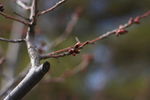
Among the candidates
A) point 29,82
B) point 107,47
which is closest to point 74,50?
point 29,82

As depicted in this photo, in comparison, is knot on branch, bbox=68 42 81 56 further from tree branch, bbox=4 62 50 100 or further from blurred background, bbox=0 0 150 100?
blurred background, bbox=0 0 150 100

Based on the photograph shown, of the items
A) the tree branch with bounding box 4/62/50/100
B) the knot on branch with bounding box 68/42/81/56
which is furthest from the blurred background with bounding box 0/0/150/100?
the tree branch with bounding box 4/62/50/100

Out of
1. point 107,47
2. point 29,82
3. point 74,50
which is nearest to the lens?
point 29,82

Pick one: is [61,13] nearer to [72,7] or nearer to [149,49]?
[72,7]

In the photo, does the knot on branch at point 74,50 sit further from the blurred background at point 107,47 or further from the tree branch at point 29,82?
the blurred background at point 107,47

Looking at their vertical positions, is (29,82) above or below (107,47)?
below

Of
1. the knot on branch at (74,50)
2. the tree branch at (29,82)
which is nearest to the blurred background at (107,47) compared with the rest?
the knot on branch at (74,50)

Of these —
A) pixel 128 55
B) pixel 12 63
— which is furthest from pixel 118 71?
pixel 12 63

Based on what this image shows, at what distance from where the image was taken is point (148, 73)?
7258mm

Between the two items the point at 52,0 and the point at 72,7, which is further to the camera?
the point at 72,7

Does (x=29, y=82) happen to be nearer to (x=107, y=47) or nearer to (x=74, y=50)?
(x=74, y=50)

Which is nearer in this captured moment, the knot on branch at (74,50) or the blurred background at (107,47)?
the knot on branch at (74,50)

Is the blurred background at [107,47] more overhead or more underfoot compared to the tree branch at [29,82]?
more overhead

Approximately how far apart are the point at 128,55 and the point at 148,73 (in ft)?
2.58
